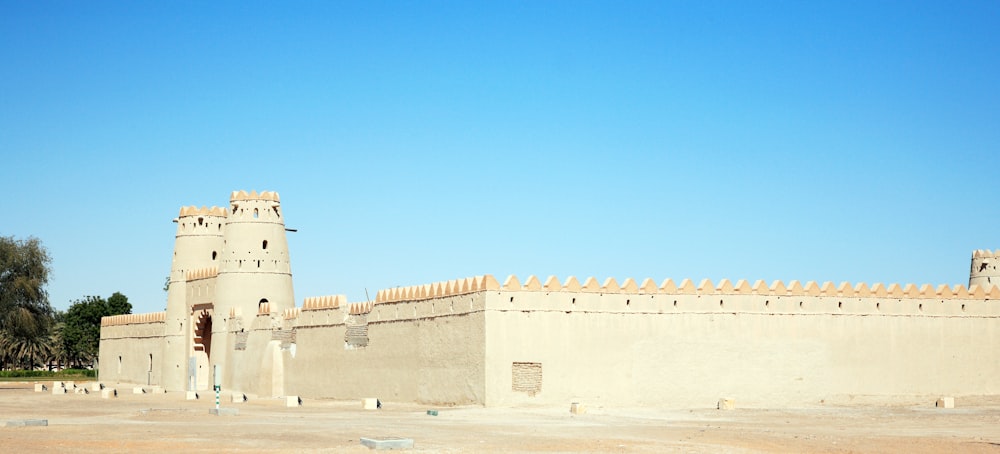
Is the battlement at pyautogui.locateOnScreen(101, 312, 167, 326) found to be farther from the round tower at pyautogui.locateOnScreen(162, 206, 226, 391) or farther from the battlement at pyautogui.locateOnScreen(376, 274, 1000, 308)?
the battlement at pyautogui.locateOnScreen(376, 274, 1000, 308)

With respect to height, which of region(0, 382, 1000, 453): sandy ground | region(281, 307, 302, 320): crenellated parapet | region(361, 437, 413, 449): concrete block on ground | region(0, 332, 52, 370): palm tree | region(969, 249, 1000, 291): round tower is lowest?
region(0, 382, 1000, 453): sandy ground

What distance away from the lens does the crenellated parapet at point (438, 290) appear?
1175 inches

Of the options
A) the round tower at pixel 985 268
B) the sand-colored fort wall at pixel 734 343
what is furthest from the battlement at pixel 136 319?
the round tower at pixel 985 268

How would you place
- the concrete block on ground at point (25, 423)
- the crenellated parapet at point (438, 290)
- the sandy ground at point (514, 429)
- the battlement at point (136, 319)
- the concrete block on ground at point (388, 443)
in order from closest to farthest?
the concrete block on ground at point (388, 443), the sandy ground at point (514, 429), the concrete block on ground at point (25, 423), the crenellated parapet at point (438, 290), the battlement at point (136, 319)

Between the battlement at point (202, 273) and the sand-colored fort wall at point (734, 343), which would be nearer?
the sand-colored fort wall at point (734, 343)

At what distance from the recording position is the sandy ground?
19.2m

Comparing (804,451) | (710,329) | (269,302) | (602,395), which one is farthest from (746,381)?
(269,302)

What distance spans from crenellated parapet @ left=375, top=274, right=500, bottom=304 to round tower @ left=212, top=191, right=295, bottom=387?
11332 millimetres

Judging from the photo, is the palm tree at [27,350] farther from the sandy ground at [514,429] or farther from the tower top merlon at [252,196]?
the sandy ground at [514,429]

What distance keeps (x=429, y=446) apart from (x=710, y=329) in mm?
14322

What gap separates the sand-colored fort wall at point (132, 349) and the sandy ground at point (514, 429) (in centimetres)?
2134

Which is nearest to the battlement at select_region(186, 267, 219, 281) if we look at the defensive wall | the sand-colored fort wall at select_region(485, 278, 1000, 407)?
the defensive wall

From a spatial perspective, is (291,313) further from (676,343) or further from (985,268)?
(985,268)

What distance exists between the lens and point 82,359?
91750mm
